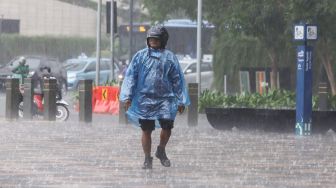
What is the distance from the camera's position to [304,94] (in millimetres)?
20516

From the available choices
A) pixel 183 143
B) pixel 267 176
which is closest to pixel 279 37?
pixel 183 143

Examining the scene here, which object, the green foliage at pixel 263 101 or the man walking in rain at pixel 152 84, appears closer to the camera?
the man walking in rain at pixel 152 84

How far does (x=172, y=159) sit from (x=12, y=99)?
12.4 metres

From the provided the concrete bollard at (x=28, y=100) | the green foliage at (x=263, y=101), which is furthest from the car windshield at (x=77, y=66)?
the concrete bollard at (x=28, y=100)

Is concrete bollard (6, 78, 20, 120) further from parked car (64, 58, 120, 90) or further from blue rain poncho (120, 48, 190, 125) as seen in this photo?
parked car (64, 58, 120, 90)

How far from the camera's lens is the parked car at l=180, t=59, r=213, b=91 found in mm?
44872

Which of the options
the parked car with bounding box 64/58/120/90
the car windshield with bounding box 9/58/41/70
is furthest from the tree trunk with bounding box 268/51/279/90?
the car windshield with bounding box 9/58/41/70

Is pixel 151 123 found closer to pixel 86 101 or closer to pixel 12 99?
pixel 86 101

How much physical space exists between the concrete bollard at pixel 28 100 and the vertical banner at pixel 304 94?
7837 mm

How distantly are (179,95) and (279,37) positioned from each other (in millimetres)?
23600

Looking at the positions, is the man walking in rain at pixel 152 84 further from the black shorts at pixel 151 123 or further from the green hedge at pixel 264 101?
the green hedge at pixel 264 101

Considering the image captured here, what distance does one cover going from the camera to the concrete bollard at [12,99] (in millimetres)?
26328

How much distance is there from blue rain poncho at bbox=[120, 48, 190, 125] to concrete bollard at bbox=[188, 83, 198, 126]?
11717mm

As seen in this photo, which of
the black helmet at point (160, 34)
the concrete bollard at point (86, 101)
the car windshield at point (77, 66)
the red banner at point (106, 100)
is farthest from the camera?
the car windshield at point (77, 66)
